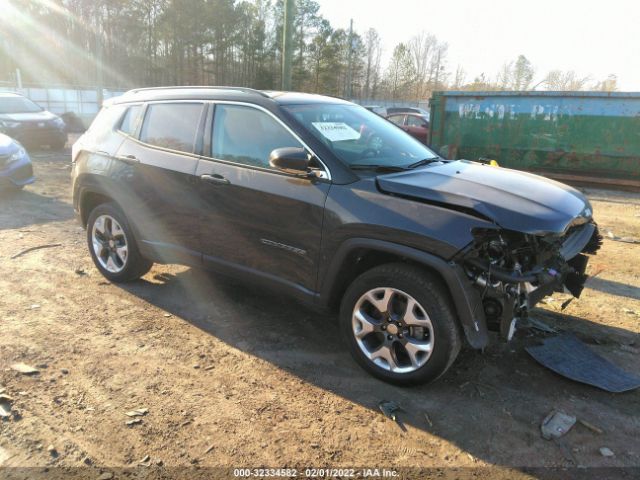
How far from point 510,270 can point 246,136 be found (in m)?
2.17

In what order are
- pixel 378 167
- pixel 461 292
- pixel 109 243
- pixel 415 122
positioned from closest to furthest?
pixel 461 292, pixel 378 167, pixel 109 243, pixel 415 122

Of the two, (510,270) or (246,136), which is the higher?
(246,136)

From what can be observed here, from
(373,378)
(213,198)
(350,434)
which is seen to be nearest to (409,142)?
(213,198)

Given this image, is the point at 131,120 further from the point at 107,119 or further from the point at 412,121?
the point at 412,121

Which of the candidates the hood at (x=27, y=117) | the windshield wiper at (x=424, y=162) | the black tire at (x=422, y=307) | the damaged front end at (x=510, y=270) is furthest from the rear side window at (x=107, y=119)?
the hood at (x=27, y=117)

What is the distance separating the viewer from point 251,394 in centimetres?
312

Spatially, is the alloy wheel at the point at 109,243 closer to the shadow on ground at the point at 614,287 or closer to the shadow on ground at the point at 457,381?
the shadow on ground at the point at 457,381

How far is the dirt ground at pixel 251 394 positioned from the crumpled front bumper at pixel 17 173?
14.3ft

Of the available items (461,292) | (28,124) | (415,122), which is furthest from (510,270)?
(415,122)

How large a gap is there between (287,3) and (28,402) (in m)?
6.77

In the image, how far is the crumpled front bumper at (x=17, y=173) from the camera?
830 centimetres

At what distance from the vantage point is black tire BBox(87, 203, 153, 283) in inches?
181

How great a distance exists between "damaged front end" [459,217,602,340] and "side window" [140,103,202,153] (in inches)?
98.6

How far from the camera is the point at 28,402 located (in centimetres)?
297
